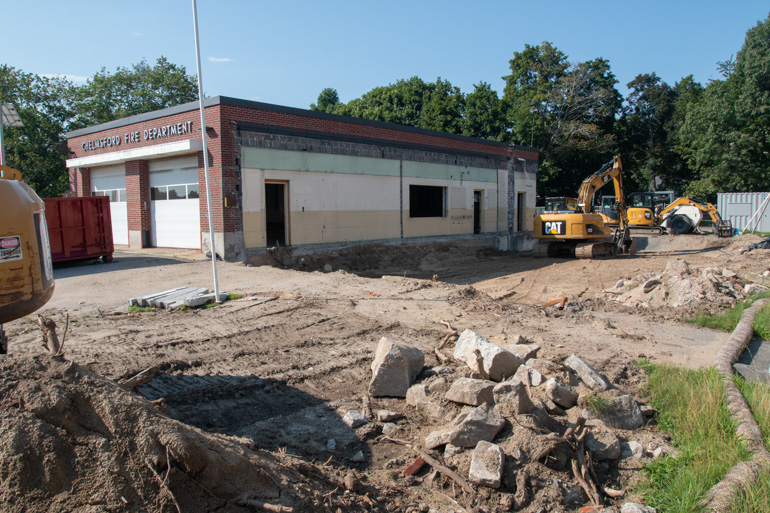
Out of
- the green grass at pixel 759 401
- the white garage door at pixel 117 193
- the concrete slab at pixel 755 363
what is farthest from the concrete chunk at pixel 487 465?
the white garage door at pixel 117 193

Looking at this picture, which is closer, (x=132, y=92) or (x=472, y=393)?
(x=472, y=393)

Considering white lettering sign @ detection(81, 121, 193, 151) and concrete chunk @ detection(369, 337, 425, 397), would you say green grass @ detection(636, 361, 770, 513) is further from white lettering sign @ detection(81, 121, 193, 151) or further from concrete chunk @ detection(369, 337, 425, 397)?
white lettering sign @ detection(81, 121, 193, 151)

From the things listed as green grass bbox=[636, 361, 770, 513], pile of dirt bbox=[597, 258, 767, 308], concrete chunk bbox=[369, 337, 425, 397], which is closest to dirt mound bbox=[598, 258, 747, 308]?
pile of dirt bbox=[597, 258, 767, 308]

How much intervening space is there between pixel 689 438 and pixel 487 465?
2.20m

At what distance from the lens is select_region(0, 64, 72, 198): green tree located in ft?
99.1

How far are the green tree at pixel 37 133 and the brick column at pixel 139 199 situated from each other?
10.6 metres

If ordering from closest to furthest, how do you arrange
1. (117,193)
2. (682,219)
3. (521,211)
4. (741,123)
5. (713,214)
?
1. (117,193)
2. (713,214)
3. (682,219)
4. (521,211)
5. (741,123)

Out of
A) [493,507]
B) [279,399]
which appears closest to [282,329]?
[279,399]

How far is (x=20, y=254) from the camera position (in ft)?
12.7

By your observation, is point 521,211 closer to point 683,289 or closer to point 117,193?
point 683,289

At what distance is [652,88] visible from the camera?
55.6 metres

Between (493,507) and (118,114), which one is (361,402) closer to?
(493,507)

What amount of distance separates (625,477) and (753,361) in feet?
15.6

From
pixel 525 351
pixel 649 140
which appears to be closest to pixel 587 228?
pixel 525 351
